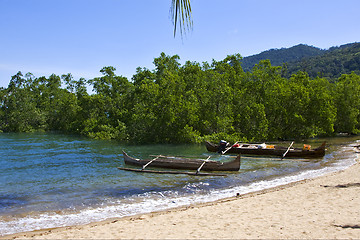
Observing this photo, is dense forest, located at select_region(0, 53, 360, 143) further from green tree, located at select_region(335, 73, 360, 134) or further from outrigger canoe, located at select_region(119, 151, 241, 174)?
outrigger canoe, located at select_region(119, 151, 241, 174)

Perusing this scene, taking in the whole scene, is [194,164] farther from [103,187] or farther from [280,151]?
[280,151]

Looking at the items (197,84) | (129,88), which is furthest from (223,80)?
(129,88)

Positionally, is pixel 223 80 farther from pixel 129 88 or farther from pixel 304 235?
pixel 304 235

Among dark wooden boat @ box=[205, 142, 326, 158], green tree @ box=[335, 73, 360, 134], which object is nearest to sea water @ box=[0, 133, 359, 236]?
dark wooden boat @ box=[205, 142, 326, 158]

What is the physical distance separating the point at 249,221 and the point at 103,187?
8.63 m

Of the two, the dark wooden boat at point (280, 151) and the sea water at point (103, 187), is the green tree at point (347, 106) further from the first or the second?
the dark wooden boat at point (280, 151)

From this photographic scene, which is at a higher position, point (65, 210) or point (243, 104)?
point (243, 104)

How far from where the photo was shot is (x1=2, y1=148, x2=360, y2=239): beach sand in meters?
7.28

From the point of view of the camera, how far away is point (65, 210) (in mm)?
11195

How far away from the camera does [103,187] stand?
1481 cm

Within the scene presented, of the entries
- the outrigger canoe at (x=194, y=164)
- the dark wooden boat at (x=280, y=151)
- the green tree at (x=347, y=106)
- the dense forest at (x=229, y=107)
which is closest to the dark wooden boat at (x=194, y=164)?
the outrigger canoe at (x=194, y=164)

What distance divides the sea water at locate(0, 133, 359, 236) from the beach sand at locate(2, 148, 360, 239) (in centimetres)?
140

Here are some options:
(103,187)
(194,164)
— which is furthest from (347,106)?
(103,187)

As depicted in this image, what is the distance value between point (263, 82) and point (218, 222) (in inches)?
1389
